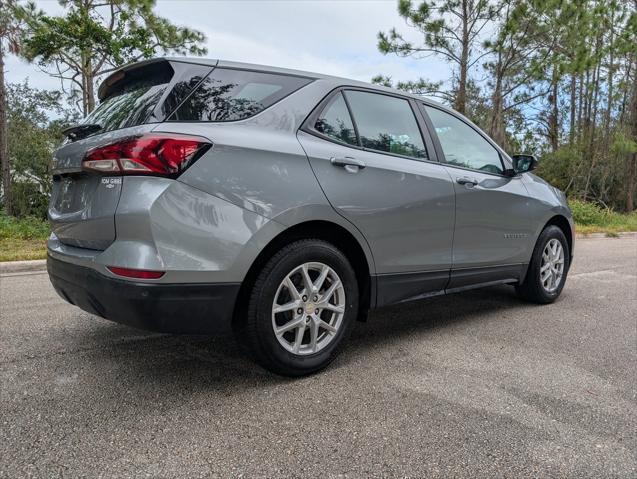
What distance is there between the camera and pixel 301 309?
2.61m

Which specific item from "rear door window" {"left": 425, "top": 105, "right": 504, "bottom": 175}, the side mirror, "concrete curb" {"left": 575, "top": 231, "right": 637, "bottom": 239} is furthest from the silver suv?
"concrete curb" {"left": 575, "top": 231, "right": 637, "bottom": 239}

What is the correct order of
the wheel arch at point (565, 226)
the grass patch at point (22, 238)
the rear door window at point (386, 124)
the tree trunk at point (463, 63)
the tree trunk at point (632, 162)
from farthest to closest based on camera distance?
the tree trunk at point (632, 162)
the tree trunk at point (463, 63)
the grass patch at point (22, 238)
the wheel arch at point (565, 226)
the rear door window at point (386, 124)

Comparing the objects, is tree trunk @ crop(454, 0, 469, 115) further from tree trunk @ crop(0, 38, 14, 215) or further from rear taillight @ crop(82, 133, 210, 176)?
rear taillight @ crop(82, 133, 210, 176)

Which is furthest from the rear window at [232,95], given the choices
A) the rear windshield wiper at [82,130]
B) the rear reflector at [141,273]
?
the rear reflector at [141,273]

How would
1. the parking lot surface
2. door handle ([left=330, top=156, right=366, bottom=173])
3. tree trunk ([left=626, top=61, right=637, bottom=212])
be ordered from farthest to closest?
tree trunk ([left=626, top=61, right=637, bottom=212]) → door handle ([left=330, top=156, right=366, bottom=173]) → the parking lot surface

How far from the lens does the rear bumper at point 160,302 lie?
2.19 meters

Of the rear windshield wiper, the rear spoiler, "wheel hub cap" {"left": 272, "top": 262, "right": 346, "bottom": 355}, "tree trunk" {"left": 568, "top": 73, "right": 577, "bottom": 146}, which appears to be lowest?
"wheel hub cap" {"left": 272, "top": 262, "right": 346, "bottom": 355}

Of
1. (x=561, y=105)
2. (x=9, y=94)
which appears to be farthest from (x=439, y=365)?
(x=561, y=105)

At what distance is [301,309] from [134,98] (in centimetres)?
147

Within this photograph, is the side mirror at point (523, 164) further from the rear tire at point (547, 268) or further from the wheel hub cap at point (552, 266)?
the wheel hub cap at point (552, 266)

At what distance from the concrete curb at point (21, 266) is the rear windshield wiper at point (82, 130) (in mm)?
3829

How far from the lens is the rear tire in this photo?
14.3ft

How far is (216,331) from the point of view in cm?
238

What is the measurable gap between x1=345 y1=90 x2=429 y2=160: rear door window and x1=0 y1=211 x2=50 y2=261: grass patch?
16.4ft
